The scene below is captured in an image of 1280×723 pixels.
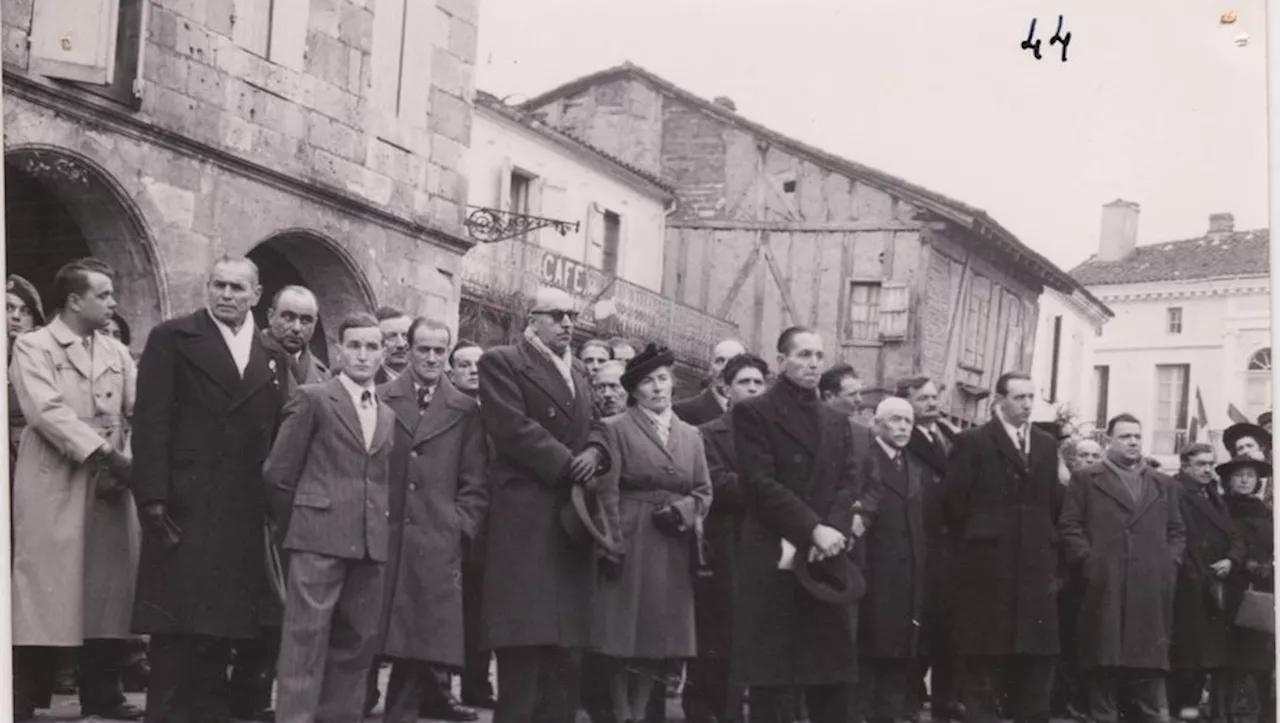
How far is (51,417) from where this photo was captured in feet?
19.0

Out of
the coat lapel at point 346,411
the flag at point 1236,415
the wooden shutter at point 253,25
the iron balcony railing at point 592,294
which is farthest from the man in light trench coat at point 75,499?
the iron balcony railing at point 592,294

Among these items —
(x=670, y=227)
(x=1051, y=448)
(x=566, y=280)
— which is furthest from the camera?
(x=670, y=227)

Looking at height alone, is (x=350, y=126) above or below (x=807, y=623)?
above

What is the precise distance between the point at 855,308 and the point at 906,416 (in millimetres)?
12810

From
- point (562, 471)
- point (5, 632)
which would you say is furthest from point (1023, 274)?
point (5, 632)

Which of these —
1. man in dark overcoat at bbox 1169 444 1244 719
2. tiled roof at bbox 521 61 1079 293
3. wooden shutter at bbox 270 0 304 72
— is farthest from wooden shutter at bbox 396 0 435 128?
man in dark overcoat at bbox 1169 444 1244 719

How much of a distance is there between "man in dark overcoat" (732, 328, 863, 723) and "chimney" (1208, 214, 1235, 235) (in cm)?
186

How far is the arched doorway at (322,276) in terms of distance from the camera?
10.8 m

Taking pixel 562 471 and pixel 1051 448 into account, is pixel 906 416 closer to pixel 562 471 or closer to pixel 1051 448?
pixel 1051 448

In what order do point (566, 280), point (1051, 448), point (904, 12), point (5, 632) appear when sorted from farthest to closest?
point (566, 280) → point (1051, 448) → point (904, 12) → point (5, 632)

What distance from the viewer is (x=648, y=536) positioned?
6582 mm

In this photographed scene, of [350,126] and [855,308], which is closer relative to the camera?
[350,126]

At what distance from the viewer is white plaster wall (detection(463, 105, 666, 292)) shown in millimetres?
17141

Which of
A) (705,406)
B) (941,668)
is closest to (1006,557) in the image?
(941,668)
